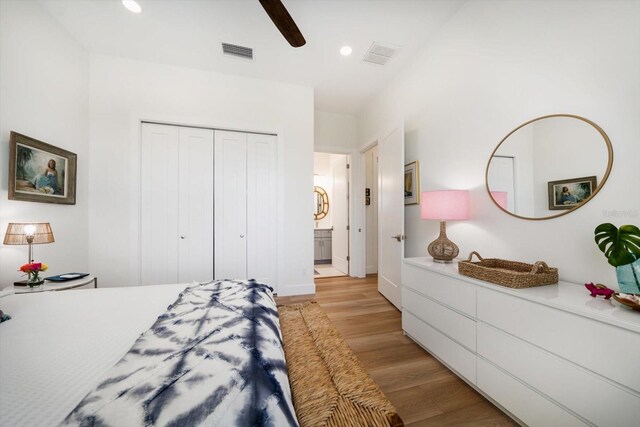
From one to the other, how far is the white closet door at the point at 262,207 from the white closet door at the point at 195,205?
474 millimetres

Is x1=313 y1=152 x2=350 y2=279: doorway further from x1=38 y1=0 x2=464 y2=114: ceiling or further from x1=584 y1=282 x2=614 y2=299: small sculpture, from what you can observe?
x1=584 y1=282 x2=614 y2=299: small sculpture

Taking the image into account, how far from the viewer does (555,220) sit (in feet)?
4.69

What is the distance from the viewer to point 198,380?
0.64 meters

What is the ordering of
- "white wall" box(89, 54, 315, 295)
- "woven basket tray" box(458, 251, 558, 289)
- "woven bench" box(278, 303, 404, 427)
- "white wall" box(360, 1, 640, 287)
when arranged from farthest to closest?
"white wall" box(89, 54, 315, 295) < "woven basket tray" box(458, 251, 558, 289) < "white wall" box(360, 1, 640, 287) < "woven bench" box(278, 303, 404, 427)

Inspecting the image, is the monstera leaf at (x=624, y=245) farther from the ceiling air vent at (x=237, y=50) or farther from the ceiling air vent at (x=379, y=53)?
the ceiling air vent at (x=237, y=50)

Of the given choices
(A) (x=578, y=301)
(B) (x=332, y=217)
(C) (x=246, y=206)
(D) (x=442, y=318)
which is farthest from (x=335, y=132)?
(A) (x=578, y=301)

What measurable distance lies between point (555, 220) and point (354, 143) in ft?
10.6

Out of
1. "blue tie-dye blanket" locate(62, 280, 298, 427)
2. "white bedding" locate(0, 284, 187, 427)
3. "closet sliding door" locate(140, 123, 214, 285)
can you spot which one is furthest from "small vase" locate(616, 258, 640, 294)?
"closet sliding door" locate(140, 123, 214, 285)

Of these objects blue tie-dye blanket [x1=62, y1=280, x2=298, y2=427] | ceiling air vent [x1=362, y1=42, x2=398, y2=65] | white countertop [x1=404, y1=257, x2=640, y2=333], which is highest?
ceiling air vent [x1=362, y1=42, x2=398, y2=65]

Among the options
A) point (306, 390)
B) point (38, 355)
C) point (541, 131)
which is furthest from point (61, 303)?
point (541, 131)

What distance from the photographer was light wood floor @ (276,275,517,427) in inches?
52.1

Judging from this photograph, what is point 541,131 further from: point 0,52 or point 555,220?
point 0,52

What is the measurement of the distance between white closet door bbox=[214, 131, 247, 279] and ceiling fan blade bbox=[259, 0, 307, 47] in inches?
67.8

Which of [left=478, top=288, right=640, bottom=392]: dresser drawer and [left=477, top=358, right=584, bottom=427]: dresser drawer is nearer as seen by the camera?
[left=478, top=288, right=640, bottom=392]: dresser drawer
